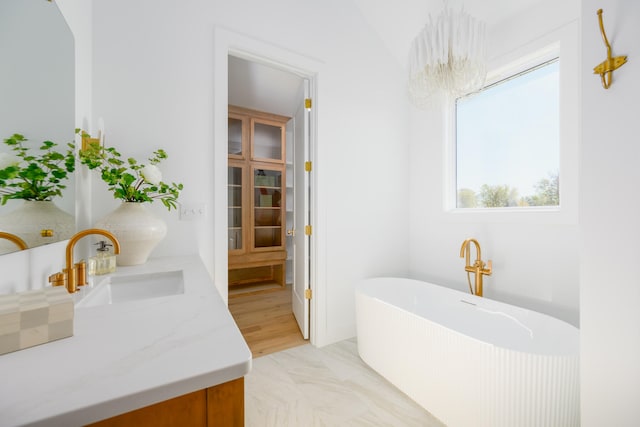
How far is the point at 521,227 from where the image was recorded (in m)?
1.71

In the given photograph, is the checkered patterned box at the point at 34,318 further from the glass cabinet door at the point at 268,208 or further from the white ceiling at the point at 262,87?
the glass cabinet door at the point at 268,208

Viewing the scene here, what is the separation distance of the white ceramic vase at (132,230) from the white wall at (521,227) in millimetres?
2042

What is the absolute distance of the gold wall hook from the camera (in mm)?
647

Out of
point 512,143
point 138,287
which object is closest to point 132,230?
point 138,287

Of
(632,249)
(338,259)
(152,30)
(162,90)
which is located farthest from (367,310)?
(152,30)

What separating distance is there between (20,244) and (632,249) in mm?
1544

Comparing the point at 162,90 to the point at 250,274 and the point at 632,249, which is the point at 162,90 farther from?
the point at 250,274

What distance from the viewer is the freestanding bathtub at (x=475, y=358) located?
0.97m

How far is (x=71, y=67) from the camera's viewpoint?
3.27 feet

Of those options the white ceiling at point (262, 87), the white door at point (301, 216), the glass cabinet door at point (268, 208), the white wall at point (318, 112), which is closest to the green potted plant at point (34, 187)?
the white wall at point (318, 112)

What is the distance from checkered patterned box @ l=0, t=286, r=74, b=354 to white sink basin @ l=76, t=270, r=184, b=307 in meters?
0.45

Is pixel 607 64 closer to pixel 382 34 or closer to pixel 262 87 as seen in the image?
pixel 382 34

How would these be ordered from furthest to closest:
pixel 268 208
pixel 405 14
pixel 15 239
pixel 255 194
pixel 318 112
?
1. pixel 268 208
2. pixel 255 194
3. pixel 405 14
4. pixel 318 112
5. pixel 15 239

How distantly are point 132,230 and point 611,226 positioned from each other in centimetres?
173
